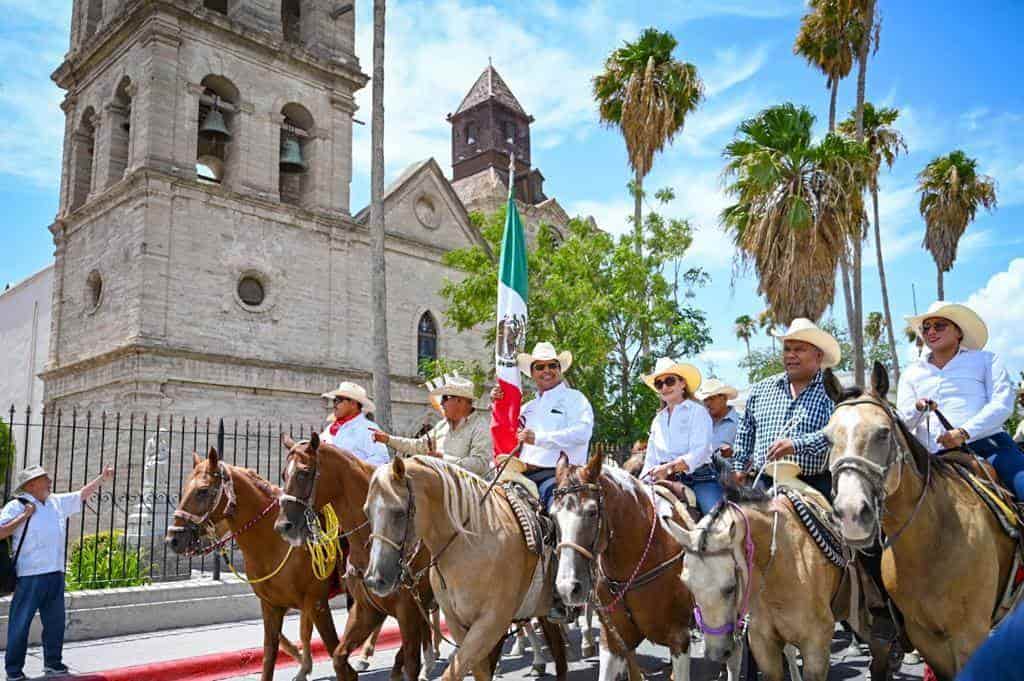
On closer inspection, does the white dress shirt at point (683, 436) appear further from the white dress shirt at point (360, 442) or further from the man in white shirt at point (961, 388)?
the white dress shirt at point (360, 442)

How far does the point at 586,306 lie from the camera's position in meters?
18.3

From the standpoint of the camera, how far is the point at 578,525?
5.38 meters

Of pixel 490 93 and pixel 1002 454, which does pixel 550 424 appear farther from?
pixel 490 93

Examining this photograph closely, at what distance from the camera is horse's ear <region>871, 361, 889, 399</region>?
188 inches

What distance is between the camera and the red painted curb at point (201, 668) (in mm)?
8102

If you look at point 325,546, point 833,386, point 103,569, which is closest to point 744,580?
point 833,386

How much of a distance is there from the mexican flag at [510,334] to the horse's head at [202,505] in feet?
9.14

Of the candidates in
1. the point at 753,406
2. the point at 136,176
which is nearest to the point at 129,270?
the point at 136,176

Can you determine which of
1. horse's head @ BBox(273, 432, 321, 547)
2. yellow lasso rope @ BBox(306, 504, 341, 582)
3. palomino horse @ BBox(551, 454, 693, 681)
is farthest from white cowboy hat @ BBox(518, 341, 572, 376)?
yellow lasso rope @ BBox(306, 504, 341, 582)

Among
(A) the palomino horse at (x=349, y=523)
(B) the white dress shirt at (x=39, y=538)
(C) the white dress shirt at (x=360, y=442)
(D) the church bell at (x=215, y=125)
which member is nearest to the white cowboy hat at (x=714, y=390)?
(C) the white dress shirt at (x=360, y=442)

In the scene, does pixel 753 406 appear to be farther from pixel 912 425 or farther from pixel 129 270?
pixel 129 270

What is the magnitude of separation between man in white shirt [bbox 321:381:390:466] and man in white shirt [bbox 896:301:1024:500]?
16.2ft

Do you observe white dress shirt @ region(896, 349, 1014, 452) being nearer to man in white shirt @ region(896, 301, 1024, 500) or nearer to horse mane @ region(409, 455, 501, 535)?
man in white shirt @ region(896, 301, 1024, 500)

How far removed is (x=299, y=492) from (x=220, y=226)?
18509mm
